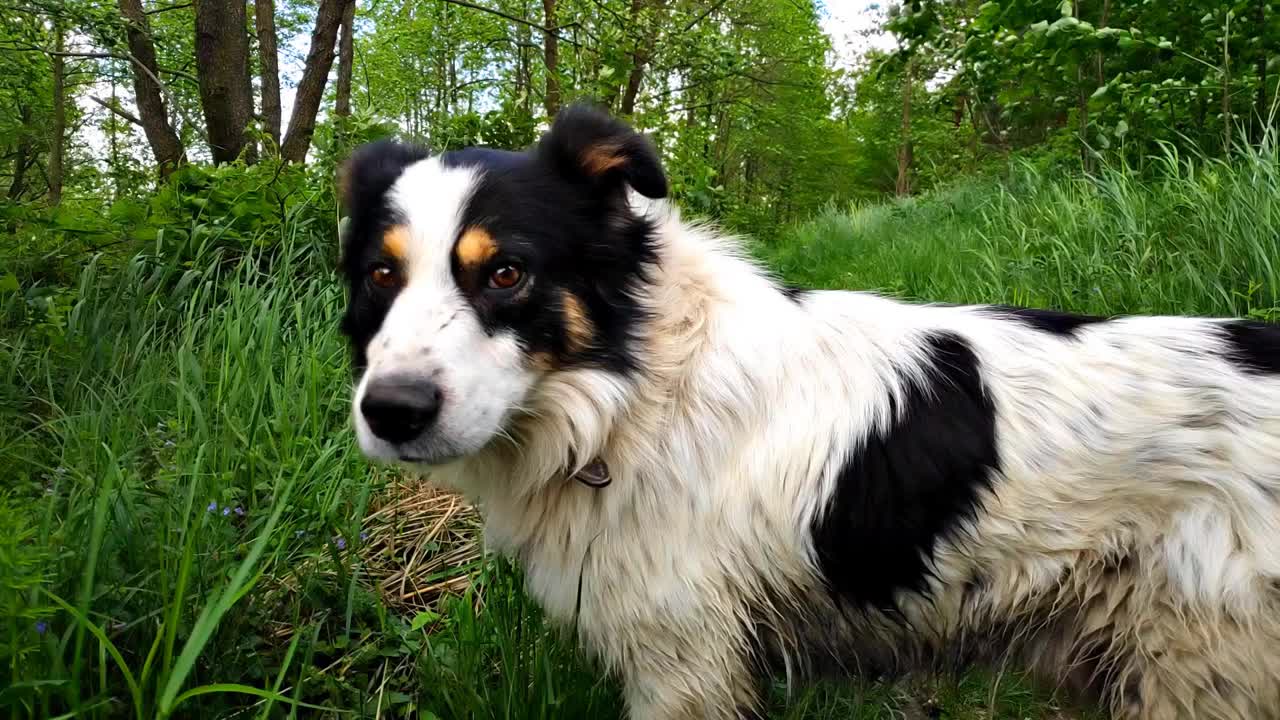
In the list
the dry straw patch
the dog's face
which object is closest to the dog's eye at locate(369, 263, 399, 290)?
the dog's face

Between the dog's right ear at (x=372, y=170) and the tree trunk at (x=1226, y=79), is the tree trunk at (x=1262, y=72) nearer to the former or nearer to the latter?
the tree trunk at (x=1226, y=79)

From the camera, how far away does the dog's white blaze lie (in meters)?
1.47

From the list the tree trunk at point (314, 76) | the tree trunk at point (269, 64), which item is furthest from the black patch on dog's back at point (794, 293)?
the tree trunk at point (269, 64)

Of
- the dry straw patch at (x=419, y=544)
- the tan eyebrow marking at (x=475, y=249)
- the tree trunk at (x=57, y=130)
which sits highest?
the tree trunk at (x=57, y=130)

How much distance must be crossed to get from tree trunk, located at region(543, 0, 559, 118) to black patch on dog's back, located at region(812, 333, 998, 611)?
11.6 feet

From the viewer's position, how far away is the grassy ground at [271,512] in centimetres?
154

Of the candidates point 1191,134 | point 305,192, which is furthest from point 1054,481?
point 1191,134

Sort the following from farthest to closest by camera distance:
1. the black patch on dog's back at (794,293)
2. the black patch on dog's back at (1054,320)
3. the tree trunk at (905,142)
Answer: the tree trunk at (905,142) < the black patch on dog's back at (794,293) < the black patch on dog's back at (1054,320)

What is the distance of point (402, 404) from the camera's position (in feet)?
4.64

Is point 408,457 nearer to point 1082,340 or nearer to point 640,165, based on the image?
point 640,165

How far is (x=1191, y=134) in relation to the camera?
15.7 ft

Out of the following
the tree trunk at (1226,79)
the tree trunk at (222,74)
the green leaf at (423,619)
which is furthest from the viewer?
the tree trunk at (222,74)

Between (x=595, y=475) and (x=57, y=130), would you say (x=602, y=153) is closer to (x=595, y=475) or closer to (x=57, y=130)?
(x=595, y=475)

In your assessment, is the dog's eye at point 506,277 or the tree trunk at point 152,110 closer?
the dog's eye at point 506,277
